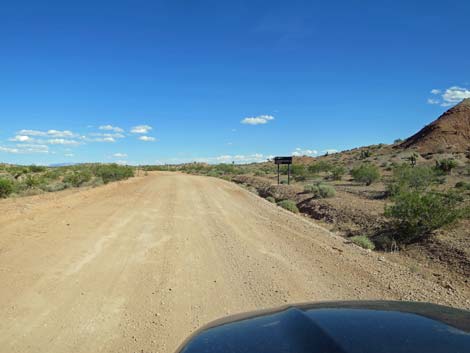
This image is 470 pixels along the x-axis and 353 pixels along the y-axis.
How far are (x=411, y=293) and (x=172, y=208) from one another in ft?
37.1

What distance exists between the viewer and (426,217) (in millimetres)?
10430

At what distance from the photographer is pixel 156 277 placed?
690 centimetres

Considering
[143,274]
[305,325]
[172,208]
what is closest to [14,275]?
[143,274]

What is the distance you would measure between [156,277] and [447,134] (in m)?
67.6

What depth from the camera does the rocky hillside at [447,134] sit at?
185ft

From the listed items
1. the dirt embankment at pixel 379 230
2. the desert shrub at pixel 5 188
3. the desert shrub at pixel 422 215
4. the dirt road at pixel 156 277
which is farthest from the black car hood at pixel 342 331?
the desert shrub at pixel 5 188

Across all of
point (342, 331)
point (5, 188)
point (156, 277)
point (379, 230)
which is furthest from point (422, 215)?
point (5, 188)

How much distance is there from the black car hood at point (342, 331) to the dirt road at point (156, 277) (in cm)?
221

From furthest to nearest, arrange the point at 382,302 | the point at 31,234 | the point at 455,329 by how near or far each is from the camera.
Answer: the point at 31,234 < the point at 382,302 < the point at 455,329

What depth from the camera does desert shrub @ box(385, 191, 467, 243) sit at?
403 inches

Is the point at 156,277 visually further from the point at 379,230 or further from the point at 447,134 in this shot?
the point at 447,134

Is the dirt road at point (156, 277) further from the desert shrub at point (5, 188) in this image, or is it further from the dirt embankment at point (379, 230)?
the desert shrub at point (5, 188)

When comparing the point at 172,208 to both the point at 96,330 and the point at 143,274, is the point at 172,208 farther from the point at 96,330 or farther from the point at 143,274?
the point at 96,330

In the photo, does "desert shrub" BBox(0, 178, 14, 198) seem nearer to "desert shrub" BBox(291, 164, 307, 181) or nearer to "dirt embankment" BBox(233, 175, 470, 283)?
"dirt embankment" BBox(233, 175, 470, 283)
